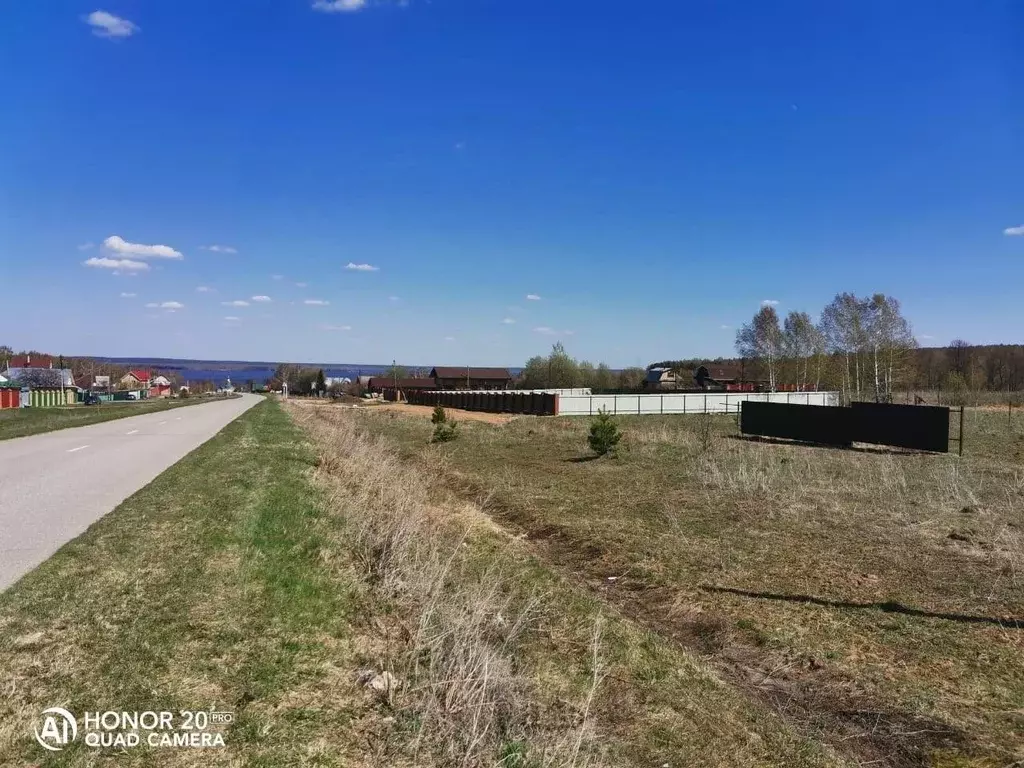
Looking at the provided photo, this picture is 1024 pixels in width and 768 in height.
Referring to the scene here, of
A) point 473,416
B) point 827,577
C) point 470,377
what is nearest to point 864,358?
point 473,416

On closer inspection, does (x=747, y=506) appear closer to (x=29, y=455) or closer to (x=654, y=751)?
(x=654, y=751)

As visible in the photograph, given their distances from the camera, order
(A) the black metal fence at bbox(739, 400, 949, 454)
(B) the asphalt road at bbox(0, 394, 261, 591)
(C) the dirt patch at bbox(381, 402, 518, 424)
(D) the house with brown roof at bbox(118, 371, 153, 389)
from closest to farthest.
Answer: (B) the asphalt road at bbox(0, 394, 261, 591) < (A) the black metal fence at bbox(739, 400, 949, 454) < (C) the dirt patch at bbox(381, 402, 518, 424) < (D) the house with brown roof at bbox(118, 371, 153, 389)

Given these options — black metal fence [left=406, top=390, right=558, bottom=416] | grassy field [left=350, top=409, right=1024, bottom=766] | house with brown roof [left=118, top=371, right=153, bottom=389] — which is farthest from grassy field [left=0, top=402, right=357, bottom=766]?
house with brown roof [left=118, top=371, right=153, bottom=389]

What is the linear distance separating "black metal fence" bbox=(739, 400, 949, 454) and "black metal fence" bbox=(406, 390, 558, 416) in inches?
816

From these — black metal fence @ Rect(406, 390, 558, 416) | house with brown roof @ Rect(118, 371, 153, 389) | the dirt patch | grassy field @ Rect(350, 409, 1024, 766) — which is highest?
house with brown roof @ Rect(118, 371, 153, 389)

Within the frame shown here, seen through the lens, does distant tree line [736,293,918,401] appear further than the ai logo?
Yes

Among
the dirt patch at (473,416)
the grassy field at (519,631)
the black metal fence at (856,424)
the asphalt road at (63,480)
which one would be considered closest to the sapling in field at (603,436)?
the grassy field at (519,631)

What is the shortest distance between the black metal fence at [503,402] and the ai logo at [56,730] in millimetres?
39184

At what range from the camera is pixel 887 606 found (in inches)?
310

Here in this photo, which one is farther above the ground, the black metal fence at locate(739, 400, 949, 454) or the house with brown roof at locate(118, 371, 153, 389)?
the house with brown roof at locate(118, 371, 153, 389)

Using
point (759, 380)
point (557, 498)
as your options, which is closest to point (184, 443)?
point (557, 498)

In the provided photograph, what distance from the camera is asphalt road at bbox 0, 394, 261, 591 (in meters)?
7.19

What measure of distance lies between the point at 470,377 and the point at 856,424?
11621 cm

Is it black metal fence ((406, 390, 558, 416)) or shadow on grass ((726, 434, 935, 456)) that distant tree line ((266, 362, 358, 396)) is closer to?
black metal fence ((406, 390, 558, 416))
